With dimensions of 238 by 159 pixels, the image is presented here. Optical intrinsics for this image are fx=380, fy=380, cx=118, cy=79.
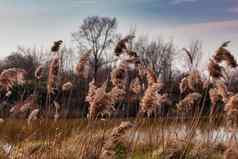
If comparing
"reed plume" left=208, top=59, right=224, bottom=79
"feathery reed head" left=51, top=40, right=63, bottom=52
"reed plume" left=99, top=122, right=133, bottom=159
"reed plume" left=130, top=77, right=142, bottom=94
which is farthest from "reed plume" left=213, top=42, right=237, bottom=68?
"reed plume" left=130, top=77, right=142, bottom=94

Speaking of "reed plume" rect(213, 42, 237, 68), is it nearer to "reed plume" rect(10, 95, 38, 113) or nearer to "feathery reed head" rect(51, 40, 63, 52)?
"feathery reed head" rect(51, 40, 63, 52)

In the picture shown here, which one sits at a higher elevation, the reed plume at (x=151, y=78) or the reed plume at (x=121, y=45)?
the reed plume at (x=121, y=45)

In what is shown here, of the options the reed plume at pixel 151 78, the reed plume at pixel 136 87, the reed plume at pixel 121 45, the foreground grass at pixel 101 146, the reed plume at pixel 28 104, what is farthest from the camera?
the reed plume at pixel 136 87

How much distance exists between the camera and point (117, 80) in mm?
4035

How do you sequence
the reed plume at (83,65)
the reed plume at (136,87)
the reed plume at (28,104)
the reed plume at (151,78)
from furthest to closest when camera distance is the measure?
the reed plume at (136,87) < the reed plume at (28,104) < the reed plume at (151,78) < the reed plume at (83,65)

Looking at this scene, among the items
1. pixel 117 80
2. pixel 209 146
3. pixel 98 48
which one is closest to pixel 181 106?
pixel 209 146

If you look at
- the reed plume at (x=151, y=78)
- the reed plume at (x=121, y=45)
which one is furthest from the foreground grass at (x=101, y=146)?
the reed plume at (x=121, y=45)

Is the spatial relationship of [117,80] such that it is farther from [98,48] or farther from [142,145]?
[98,48]

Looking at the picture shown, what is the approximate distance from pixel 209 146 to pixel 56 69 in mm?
2757

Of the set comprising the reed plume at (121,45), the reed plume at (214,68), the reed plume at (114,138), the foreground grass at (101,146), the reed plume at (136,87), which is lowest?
the foreground grass at (101,146)

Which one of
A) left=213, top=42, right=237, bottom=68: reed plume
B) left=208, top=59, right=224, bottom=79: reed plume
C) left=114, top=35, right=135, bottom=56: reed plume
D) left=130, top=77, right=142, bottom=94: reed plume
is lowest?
left=130, top=77, right=142, bottom=94: reed plume

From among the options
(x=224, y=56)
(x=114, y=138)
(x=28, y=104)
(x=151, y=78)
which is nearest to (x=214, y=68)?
(x=224, y=56)

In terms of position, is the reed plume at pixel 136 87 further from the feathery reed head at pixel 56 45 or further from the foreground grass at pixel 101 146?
the feathery reed head at pixel 56 45

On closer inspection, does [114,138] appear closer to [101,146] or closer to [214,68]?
[101,146]
